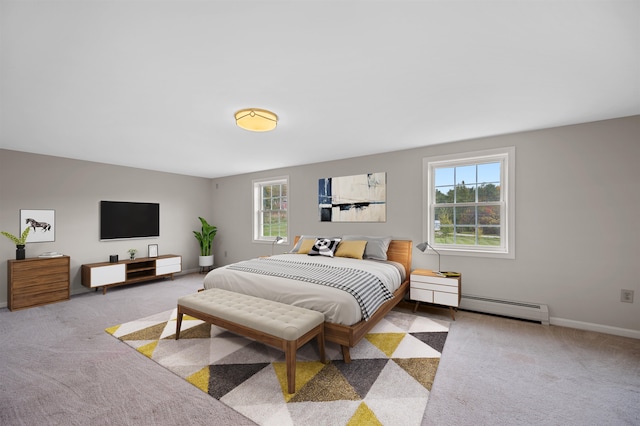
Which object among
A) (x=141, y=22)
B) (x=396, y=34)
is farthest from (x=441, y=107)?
(x=141, y=22)

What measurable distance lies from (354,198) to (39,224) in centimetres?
512

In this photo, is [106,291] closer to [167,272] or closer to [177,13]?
[167,272]

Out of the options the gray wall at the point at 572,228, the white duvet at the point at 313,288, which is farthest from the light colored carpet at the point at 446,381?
the white duvet at the point at 313,288

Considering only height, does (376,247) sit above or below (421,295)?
above

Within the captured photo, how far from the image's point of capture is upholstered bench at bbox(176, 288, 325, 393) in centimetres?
199

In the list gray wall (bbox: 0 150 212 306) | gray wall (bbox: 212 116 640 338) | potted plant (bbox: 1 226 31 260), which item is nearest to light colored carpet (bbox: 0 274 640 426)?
gray wall (bbox: 212 116 640 338)

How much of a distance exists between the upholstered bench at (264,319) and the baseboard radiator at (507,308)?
7.84 ft

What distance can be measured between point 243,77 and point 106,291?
469 cm

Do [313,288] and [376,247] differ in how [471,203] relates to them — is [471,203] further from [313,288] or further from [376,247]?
[313,288]

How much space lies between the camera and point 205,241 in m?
6.27

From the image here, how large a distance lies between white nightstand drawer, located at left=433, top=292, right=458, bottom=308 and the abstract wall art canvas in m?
1.40

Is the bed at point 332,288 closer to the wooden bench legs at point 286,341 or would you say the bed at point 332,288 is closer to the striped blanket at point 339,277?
the striped blanket at point 339,277

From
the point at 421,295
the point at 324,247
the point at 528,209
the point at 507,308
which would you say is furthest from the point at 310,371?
the point at 528,209

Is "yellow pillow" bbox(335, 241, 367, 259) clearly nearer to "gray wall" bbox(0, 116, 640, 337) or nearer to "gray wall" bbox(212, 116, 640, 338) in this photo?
"gray wall" bbox(0, 116, 640, 337)
